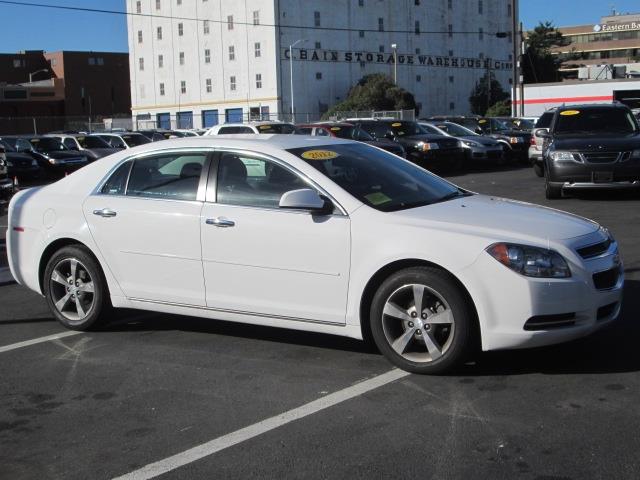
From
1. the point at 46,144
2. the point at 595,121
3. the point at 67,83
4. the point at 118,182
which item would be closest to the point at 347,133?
the point at 595,121

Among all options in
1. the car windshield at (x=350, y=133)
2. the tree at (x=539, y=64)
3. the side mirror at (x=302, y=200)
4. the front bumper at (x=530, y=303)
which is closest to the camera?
the front bumper at (x=530, y=303)

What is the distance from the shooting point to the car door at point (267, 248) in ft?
18.0

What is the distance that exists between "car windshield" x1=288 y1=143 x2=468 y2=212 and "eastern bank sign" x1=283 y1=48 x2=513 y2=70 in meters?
70.5

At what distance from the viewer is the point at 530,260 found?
502 cm

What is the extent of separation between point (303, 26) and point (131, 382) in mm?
74072

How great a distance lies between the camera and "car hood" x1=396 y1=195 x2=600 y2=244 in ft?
16.9

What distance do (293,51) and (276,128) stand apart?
174 feet

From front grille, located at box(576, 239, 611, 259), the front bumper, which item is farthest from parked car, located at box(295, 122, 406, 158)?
the front bumper

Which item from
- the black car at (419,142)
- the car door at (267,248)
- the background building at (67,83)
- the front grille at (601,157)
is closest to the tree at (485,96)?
the background building at (67,83)

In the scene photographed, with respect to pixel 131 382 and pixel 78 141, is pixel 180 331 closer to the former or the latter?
pixel 131 382

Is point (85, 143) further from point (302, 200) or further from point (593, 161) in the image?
point (302, 200)

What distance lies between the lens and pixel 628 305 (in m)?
6.91

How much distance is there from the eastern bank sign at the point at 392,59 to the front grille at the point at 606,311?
71.9 m

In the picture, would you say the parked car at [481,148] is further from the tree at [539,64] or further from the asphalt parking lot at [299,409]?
the tree at [539,64]
